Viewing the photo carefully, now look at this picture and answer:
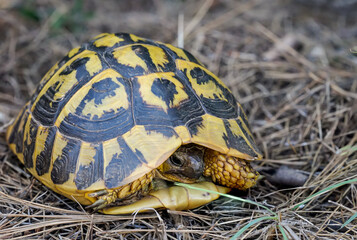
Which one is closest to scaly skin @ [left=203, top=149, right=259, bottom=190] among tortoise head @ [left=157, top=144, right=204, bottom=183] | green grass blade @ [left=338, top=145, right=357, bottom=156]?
tortoise head @ [left=157, top=144, right=204, bottom=183]

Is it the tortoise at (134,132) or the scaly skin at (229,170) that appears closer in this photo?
the tortoise at (134,132)

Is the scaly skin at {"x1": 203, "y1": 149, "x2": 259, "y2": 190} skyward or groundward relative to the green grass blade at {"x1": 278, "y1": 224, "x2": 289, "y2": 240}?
skyward

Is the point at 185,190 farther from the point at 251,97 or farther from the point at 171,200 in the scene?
the point at 251,97

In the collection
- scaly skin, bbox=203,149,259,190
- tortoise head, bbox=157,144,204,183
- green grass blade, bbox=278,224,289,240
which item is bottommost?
green grass blade, bbox=278,224,289,240

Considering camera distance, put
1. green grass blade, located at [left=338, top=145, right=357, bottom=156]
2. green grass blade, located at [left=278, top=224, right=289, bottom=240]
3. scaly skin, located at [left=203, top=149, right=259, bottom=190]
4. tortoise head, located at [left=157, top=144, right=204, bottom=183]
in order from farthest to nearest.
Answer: green grass blade, located at [left=338, top=145, right=357, bottom=156] < scaly skin, located at [left=203, top=149, right=259, bottom=190] < tortoise head, located at [left=157, top=144, right=204, bottom=183] < green grass blade, located at [left=278, top=224, right=289, bottom=240]

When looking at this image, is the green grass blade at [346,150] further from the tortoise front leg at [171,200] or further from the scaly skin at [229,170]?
the tortoise front leg at [171,200]

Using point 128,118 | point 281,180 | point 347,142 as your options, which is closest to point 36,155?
point 128,118

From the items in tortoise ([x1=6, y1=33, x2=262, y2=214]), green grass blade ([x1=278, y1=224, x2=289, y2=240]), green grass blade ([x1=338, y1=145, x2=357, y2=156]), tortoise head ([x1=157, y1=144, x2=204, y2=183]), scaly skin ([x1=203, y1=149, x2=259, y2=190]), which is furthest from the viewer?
green grass blade ([x1=338, y1=145, x2=357, y2=156])

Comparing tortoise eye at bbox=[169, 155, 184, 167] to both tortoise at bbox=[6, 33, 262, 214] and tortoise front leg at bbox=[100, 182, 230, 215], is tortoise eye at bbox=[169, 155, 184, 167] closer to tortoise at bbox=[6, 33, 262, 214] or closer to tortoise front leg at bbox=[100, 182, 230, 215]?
tortoise at bbox=[6, 33, 262, 214]

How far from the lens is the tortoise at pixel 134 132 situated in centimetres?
187

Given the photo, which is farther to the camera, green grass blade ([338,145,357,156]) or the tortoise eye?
green grass blade ([338,145,357,156])

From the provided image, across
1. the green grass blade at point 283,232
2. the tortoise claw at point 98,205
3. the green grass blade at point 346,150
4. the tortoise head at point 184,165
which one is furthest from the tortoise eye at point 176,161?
the green grass blade at point 346,150

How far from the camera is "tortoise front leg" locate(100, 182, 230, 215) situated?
1.95 m

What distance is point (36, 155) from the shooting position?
6.95 feet
